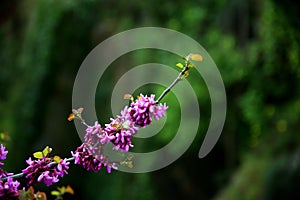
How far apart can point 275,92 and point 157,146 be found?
218cm

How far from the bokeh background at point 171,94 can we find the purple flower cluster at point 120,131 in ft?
10.5

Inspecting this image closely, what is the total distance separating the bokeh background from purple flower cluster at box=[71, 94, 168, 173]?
321 centimetres

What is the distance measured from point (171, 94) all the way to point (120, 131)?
225 inches

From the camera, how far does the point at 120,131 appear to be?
6.75 ft

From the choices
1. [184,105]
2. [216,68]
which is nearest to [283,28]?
[216,68]

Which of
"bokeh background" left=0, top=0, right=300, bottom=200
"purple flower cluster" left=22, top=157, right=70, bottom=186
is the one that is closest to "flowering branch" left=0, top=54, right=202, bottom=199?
"purple flower cluster" left=22, top=157, right=70, bottom=186

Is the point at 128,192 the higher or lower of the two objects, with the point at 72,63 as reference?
lower

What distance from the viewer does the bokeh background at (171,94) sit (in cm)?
669

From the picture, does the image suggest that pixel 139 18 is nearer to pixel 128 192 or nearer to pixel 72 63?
pixel 72 63

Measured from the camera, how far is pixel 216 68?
7613mm

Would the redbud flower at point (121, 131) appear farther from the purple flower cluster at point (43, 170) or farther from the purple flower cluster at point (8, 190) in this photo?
the purple flower cluster at point (8, 190)

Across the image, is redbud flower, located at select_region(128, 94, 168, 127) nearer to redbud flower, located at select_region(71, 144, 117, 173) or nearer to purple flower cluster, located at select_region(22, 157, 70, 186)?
redbud flower, located at select_region(71, 144, 117, 173)

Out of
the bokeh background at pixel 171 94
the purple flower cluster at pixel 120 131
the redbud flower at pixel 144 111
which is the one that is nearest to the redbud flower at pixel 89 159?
the purple flower cluster at pixel 120 131

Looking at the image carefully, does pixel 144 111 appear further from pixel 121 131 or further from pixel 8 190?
pixel 8 190
